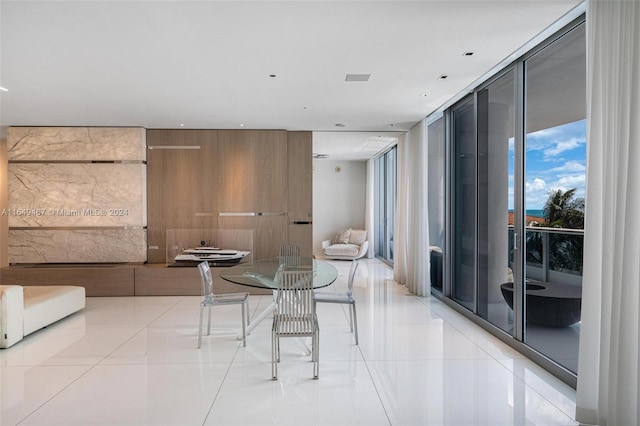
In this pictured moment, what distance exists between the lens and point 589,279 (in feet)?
8.38

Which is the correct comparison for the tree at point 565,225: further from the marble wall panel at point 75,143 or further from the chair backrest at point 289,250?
the marble wall panel at point 75,143

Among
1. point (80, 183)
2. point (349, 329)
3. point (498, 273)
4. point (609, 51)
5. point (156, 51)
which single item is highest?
point (156, 51)

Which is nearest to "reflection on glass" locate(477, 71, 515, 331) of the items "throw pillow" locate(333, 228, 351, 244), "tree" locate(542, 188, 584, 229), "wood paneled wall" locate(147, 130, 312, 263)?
"tree" locate(542, 188, 584, 229)

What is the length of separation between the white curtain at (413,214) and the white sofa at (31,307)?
16.4 feet

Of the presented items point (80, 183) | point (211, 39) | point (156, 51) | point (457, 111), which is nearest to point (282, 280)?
point (211, 39)

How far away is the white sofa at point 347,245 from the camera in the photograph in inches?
424

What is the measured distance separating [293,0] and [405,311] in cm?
417

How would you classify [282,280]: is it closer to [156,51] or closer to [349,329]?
[349,329]

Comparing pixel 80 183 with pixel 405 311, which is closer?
pixel 405 311

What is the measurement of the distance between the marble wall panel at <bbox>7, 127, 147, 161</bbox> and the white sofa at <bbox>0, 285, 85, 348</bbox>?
7.99 ft

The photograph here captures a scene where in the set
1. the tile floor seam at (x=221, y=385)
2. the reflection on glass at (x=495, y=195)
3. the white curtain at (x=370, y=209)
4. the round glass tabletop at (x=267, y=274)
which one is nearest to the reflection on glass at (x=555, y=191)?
the reflection on glass at (x=495, y=195)

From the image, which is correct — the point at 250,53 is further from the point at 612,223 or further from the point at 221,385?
the point at 612,223

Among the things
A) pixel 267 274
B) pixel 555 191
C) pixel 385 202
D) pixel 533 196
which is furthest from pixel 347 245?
pixel 555 191

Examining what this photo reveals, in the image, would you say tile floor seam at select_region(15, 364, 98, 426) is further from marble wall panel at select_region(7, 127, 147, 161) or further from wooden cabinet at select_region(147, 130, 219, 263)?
marble wall panel at select_region(7, 127, 147, 161)
